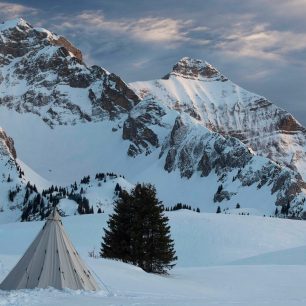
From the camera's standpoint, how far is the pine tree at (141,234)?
4022cm

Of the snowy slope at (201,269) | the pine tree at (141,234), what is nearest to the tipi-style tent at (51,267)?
the snowy slope at (201,269)

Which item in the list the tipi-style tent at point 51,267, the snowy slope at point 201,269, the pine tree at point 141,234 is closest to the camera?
the snowy slope at point 201,269

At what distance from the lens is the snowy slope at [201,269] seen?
26.1 m

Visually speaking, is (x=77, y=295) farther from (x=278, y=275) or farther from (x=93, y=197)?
(x=93, y=197)

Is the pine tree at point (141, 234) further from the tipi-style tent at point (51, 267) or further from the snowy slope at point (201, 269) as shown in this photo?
the tipi-style tent at point (51, 267)

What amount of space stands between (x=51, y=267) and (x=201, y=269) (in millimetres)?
19984

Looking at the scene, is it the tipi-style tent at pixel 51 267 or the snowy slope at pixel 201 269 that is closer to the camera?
the snowy slope at pixel 201 269

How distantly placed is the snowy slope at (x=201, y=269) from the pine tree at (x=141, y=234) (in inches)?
78.0

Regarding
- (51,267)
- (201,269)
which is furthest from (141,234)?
(51,267)

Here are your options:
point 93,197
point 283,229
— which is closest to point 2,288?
point 283,229

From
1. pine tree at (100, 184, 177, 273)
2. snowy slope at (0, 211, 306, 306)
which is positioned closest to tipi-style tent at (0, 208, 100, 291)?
snowy slope at (0, 211, 306, 306)

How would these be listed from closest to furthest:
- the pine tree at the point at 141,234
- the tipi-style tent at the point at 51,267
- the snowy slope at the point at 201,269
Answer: the snowy slope at the point at 201,269 → the tipi-style tent at the point at 51,267 → the pine tree at the point at 141,234

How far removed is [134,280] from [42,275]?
6.57 meters

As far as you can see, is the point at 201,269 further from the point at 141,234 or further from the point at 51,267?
the point at 51,267
